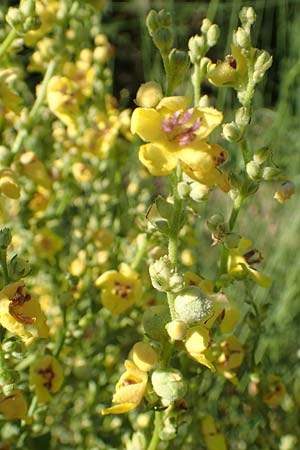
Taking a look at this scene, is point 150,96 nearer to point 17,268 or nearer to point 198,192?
point 198,192

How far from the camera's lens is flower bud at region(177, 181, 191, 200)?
67 cm

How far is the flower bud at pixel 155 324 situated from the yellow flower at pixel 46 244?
0.60 m

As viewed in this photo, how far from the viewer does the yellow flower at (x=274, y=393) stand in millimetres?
976

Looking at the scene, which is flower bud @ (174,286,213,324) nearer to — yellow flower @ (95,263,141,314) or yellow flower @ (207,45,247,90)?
yellow flower @ (207,45,247,90)

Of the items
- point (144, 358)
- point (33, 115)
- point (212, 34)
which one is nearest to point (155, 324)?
point (144, 358)

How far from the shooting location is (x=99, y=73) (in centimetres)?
150

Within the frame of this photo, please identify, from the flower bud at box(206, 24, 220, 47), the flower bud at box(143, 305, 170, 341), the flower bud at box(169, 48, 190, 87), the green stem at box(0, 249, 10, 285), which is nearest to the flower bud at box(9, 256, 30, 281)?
the green stem at box(0, 249, 10, 285)

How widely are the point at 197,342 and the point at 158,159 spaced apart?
0.19m

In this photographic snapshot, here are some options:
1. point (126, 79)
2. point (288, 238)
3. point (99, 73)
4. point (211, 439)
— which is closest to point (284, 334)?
point (288, 238)

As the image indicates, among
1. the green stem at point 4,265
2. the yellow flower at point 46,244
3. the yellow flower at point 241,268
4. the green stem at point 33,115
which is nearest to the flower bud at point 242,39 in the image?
the yellow flower at point 241,268

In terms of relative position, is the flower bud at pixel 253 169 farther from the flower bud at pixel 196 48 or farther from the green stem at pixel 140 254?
the green stem at pixel 140 254

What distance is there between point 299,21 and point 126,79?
1909mm

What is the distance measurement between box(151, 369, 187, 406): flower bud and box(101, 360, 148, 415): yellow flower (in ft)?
0.08

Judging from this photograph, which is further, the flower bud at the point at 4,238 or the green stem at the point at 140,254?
the green stem at the point at 140,254
